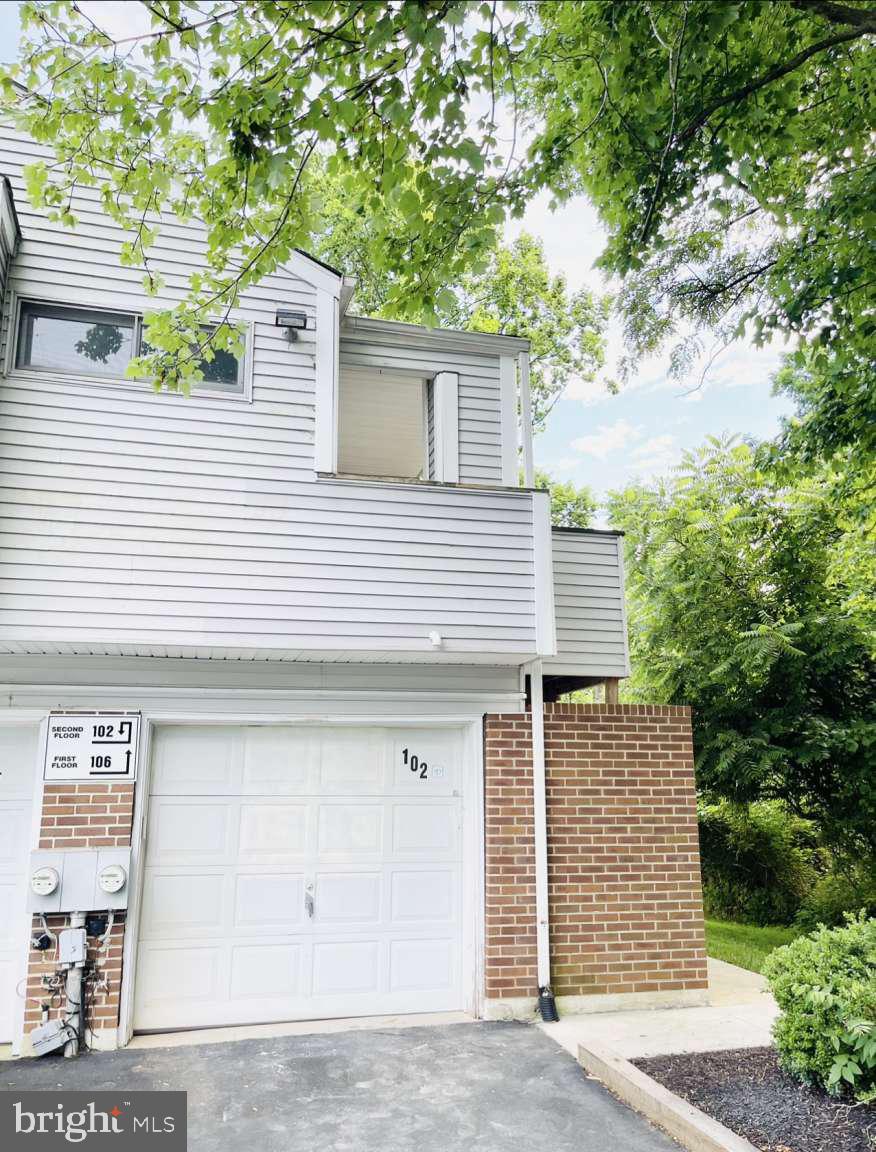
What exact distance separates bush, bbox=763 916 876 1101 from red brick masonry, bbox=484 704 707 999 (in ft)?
6.33

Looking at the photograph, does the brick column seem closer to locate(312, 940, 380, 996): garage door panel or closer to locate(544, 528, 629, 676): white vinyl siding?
locate(544, 528, 629, 676): white vinyl siding

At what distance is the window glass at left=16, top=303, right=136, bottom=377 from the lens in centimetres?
595

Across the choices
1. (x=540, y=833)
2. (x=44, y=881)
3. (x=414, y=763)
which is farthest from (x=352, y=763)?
(x=44, y=881)

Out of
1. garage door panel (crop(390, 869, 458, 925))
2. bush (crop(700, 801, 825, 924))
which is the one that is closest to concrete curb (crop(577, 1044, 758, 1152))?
garage door panel (crop(390, 869, 458, 925))

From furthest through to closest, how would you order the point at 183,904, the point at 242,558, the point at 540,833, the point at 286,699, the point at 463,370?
the point at 463,370
the point at 540,833
the point at 286,699
the point at 183,904
the point at 242,558

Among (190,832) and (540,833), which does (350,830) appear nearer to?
(190,832)

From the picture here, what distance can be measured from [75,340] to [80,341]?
34 mm

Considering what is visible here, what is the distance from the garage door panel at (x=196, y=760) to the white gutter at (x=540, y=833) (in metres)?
2.32

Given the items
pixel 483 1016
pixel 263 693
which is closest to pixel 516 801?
pixel 483 1016

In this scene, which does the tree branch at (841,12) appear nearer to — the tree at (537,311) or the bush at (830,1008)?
the bush at (830,1008)

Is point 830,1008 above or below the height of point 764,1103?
above

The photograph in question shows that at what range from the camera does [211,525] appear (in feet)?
19.3

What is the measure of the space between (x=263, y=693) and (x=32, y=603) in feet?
5.70

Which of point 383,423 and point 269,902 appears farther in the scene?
point 383,423
